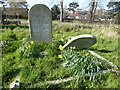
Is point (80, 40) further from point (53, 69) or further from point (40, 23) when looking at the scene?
point (40, 23)

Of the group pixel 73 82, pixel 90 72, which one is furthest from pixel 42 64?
pixel 90 72

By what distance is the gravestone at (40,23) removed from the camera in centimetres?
449

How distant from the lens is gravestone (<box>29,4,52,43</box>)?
4.49 metres

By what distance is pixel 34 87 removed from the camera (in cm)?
218

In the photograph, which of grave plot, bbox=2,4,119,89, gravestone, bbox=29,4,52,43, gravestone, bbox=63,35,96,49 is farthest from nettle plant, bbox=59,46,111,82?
gravestone, bbox=29,4,52,43

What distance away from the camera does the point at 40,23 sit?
15.3 feet

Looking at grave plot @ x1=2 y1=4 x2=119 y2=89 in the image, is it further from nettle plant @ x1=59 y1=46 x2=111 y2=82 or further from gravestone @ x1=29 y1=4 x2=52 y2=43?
gravestone @ x1=29 y1=4 x2=52 y2=43

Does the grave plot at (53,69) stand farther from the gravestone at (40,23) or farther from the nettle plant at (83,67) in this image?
the gravestone at (40,23)

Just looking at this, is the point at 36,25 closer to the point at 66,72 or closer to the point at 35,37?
the point at 35,37

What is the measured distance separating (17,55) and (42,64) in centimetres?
106

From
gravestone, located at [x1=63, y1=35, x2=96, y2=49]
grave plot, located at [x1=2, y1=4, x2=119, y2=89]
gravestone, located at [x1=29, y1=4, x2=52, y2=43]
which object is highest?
gravestone, located at [x1=29, y1=4, x2=52, y2=43]

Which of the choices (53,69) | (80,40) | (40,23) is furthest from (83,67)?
(40,23)

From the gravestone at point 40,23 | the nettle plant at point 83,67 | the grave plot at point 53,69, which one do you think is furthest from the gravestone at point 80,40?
the gravestone at point 40,23

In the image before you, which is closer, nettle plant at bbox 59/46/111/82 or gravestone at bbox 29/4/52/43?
nettle plant at bbox 59/46/111/82
